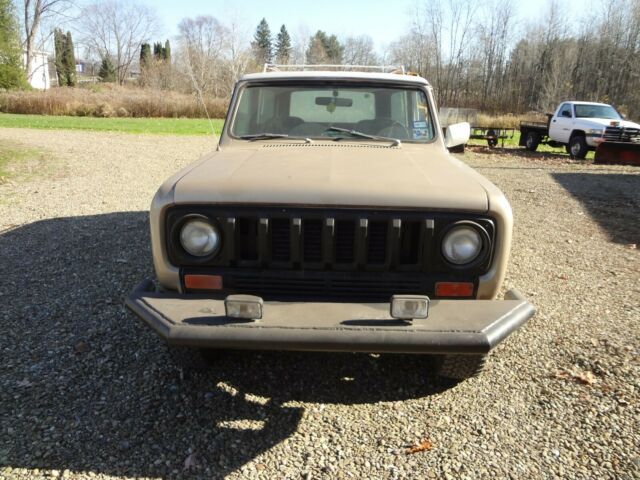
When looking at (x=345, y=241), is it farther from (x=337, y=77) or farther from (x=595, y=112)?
(x=595, y=112)

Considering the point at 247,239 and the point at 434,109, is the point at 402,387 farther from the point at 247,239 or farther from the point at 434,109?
the point at 434,109

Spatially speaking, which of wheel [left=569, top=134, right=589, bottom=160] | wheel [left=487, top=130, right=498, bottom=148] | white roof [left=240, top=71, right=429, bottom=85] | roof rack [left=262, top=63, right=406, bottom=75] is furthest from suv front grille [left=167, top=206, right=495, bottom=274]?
wheel [left=487, top=130, right=498, bottom=148]

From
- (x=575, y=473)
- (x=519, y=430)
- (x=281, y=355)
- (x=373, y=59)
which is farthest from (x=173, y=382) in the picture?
(x=373, y=59)

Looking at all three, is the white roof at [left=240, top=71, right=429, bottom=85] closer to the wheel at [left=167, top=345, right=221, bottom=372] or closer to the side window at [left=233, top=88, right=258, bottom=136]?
the side window at [left=233, top=88, right=258, bottom=136]

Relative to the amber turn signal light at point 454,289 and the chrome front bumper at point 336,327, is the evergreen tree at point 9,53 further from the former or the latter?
the amber turn signal light at point 454,289

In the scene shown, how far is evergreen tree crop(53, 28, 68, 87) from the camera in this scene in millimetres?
58531

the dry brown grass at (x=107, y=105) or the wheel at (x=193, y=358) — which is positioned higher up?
the dry brown grass at (x=107, y=105)

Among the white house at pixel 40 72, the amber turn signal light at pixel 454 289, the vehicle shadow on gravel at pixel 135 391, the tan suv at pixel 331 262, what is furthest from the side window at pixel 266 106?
the white house at pixel 40 72

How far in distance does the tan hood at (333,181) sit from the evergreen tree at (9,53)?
40722 mm

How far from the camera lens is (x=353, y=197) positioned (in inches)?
98.4

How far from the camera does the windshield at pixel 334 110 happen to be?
3.82m

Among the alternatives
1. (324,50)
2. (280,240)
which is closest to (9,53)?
(280,240)

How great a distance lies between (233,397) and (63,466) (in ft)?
3.08

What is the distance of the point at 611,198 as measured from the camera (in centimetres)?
963
